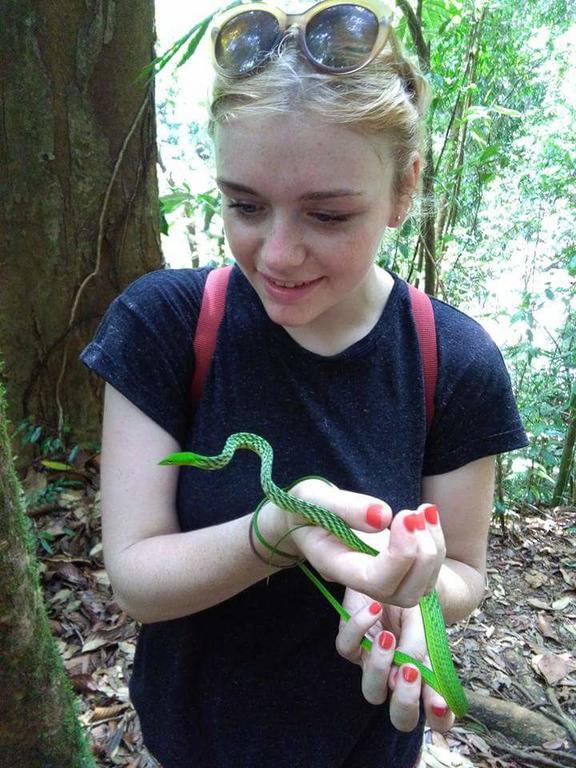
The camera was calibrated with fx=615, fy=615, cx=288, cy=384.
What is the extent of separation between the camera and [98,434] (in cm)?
355

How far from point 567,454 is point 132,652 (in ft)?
21.4

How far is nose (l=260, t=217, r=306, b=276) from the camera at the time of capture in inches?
51.5

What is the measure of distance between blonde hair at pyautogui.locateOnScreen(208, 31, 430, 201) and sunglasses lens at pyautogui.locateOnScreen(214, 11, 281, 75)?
0.03 metres

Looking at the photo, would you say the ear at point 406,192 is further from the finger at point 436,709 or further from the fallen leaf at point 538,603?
the fallen leaf at point 538,603

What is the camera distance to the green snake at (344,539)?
106 cm

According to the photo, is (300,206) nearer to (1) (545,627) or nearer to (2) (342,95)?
(2) (342,95)

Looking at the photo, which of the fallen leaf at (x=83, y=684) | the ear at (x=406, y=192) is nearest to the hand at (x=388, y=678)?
the ear at (x=406, y=192)

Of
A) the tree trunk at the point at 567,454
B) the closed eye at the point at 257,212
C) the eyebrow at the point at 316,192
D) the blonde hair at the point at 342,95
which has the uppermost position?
the blonde hair at the point at 342,95

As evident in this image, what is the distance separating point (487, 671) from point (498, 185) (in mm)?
8353

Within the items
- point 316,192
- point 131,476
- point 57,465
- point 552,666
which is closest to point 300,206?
point 316,192

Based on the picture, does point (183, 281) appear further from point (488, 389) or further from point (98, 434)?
point (98, 434)

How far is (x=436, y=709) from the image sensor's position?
3.80ft

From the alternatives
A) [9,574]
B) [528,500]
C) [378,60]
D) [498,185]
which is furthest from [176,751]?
[498,185]

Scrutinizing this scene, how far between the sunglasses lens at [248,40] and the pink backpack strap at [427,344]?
0.69 metres
